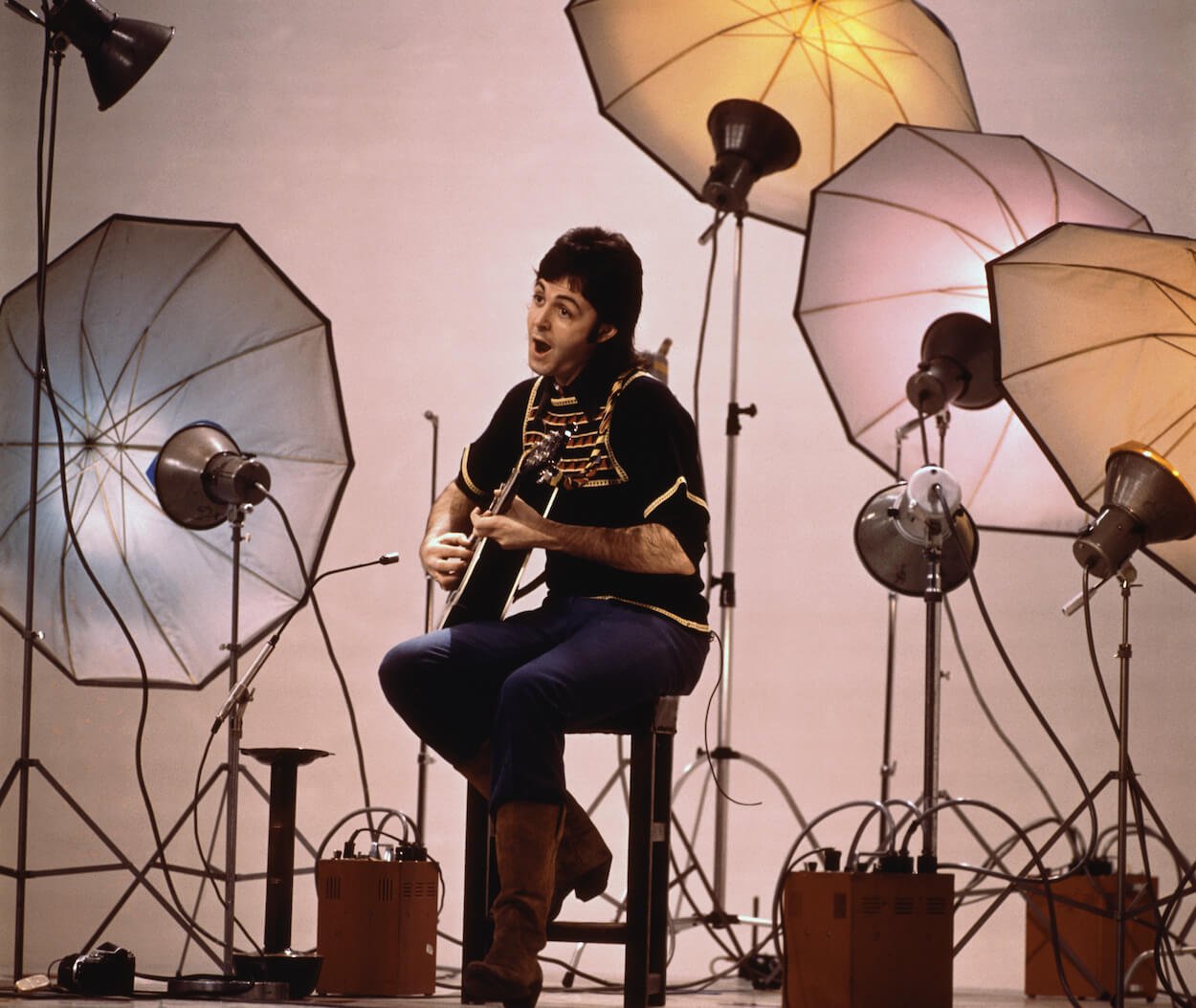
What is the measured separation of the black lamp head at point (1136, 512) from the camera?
123 inches

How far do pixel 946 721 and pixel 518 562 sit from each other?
2508 mm

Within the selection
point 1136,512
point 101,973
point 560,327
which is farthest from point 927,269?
point 101,973

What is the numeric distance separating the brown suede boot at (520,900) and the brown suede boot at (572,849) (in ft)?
0.76

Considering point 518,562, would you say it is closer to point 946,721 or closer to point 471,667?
point 471,667

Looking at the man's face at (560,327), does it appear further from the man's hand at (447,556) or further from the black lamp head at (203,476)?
the black lamp head at (203,476)

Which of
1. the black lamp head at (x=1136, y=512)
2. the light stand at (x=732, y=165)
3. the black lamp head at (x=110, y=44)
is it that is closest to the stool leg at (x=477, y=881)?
the black lamp head at (x=1136, y=512)

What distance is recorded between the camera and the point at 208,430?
12.3ft

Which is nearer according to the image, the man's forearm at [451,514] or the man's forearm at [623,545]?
the man's forearm at [623,545]

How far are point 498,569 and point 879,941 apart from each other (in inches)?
39.5

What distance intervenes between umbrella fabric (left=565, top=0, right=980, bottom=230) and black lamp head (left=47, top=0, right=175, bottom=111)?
118 centimetres

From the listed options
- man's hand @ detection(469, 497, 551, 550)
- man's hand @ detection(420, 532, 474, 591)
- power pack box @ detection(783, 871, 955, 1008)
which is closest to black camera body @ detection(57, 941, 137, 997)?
man's hand @ detection(420, 532, 474, 591)

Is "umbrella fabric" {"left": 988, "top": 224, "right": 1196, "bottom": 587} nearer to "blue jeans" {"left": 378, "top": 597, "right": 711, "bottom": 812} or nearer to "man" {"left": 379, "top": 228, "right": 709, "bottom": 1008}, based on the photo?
"man" {"left": 379, "top": 228, "right": 709, "bottom": 1008}

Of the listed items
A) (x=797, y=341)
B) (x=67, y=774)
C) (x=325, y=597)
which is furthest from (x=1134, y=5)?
(x=67, y=774)

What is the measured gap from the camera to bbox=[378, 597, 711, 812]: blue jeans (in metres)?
2.68
